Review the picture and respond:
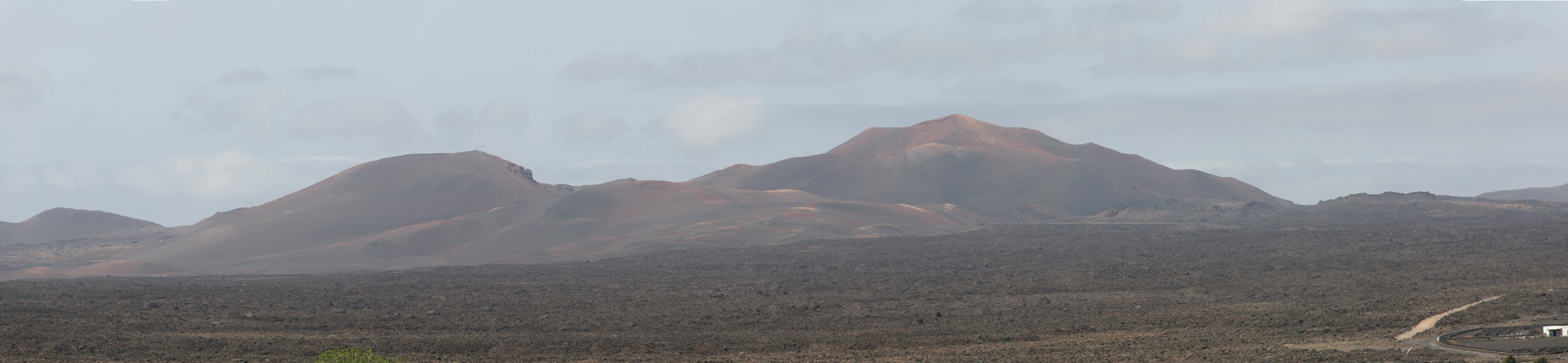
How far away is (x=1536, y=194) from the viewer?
149625 mm

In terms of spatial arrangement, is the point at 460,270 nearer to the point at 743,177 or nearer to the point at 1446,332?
the point at 1446,332

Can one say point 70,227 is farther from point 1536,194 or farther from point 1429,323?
point 1536,194

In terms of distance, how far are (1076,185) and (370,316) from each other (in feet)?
342

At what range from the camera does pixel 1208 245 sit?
62281mm

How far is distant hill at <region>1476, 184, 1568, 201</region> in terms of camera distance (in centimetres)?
14462

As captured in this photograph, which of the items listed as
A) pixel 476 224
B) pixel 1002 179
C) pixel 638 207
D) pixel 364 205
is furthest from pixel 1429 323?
pixel 1002 179

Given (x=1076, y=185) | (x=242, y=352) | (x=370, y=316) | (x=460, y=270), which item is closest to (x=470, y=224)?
(x=460, y=270)

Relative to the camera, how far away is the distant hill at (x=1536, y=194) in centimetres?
14462

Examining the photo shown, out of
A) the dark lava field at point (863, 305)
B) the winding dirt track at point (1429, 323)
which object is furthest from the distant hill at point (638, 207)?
the winding dirt track at point (1429, 323)

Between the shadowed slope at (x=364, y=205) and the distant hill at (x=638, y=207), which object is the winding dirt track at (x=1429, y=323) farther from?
the shadowed slope at (x=364, y=205)

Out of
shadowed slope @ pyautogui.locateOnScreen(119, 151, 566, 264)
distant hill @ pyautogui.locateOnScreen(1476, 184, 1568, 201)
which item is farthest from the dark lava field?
distant hill @ pyautogui.locateOnScreen(1476, 184, 1568, 201)

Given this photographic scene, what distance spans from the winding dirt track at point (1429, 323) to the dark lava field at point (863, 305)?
0.38 m

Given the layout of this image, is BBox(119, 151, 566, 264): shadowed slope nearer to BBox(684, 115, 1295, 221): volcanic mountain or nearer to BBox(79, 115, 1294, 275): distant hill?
BBox(79, 115, 1294, 275): distant hill

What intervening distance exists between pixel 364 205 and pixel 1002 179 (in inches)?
3065
